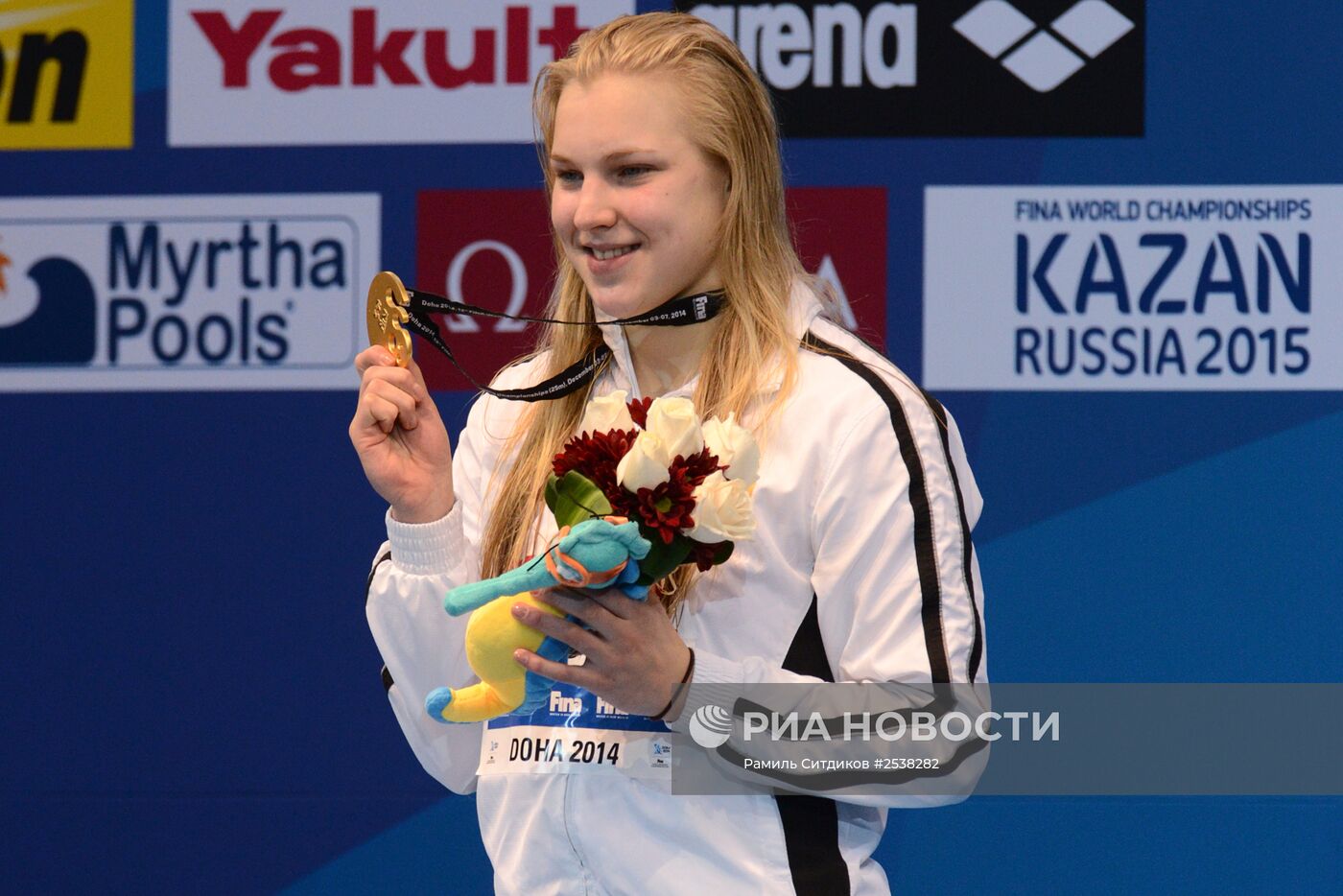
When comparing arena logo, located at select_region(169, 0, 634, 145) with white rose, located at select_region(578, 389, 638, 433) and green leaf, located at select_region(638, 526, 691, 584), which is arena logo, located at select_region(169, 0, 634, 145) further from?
green leaf, located at select_region(638, 526, 691, 584)

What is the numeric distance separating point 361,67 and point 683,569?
73.7 inches

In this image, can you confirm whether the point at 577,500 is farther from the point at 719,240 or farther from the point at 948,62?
the point at 948,62

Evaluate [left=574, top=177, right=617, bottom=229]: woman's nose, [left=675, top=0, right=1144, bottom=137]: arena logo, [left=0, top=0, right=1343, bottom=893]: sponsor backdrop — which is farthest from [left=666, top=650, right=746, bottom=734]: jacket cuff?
[left=675, top=0, right=1144, bottom=137]: arena logo

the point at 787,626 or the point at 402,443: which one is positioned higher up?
the point at 402,443

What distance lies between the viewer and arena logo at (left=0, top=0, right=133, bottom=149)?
3.30 metres

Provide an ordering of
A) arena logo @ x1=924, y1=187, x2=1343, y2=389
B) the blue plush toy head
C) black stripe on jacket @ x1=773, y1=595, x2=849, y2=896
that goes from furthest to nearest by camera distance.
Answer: arena logo @ x1=924, y1=187, x2=1343, y2=389
black stripe on jacket @ x1=773, y1=595, x2=849, y2=896
the blue plush toy head

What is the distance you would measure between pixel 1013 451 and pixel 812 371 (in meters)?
1.42

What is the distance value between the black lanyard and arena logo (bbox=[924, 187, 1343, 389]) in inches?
54.2

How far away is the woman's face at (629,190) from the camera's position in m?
1.76

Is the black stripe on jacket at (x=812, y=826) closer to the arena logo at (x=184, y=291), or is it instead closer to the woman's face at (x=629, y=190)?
the woman's face at (x=629, y=190)

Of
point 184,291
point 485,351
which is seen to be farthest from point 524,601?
point 184,291

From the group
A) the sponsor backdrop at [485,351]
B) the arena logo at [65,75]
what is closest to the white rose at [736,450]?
the sponsor backdrop at [485,351]

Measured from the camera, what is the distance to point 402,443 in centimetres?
177

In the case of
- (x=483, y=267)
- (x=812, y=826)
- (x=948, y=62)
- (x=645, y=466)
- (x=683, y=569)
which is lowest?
(x=812, y=826)
